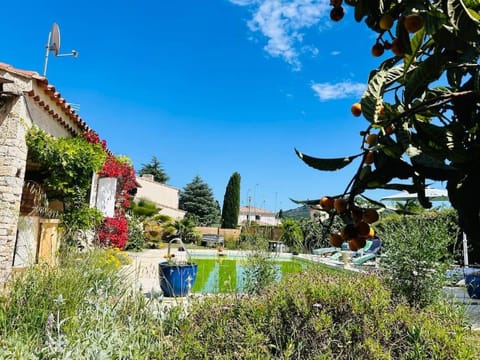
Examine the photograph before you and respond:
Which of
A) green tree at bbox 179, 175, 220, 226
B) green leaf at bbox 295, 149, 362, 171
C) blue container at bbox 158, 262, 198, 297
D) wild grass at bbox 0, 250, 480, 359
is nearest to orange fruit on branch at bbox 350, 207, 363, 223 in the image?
green leaf at bbox 295, 149, 362, 171

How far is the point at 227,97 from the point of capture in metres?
20.0

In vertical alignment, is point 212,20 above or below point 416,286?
above

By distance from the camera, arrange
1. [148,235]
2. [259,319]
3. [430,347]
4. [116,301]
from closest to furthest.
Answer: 1. [430,347]
2. [259,319]
3. [116,301]
4. [148,235]

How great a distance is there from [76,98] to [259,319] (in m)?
10.1

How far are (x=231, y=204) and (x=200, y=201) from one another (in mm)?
5784

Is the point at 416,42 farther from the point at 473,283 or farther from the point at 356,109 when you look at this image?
the point at 473,283

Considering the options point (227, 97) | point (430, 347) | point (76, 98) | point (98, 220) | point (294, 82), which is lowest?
point (430, 347)

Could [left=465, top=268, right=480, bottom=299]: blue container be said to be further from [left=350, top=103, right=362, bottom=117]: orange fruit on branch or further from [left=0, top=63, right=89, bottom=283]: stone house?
[left=0, top=63, right=89, bottom=283]: stone house

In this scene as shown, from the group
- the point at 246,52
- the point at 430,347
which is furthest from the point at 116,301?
the point at 246,52

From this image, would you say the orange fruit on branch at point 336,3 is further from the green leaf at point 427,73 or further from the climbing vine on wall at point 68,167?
the climbing vine on wall at point 68,167

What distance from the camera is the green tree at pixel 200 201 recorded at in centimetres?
3638

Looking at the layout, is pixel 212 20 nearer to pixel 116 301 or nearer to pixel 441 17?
pixel 116 301

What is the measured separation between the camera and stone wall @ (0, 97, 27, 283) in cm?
617

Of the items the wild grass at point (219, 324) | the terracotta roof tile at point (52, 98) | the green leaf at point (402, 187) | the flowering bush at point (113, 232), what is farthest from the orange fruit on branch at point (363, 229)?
the flowering bush at point (113, 232)
